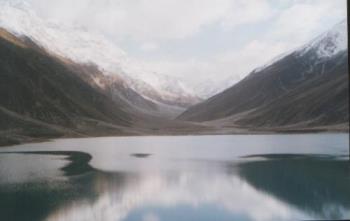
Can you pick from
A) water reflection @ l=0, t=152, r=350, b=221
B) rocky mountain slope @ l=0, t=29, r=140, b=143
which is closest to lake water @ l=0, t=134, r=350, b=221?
water reflection @ l=0, t=152, r=350, b=221

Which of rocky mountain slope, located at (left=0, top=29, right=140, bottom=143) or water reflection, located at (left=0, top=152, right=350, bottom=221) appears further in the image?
rocky mountain slope, located at (left=0, top=29, right=140, bottom=143)

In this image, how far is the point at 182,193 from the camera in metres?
31.5

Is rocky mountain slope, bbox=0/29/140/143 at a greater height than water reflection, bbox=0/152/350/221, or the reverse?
rocky mountain slope, bbox=0/29/140/143

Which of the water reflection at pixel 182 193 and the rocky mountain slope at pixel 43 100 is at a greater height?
the rocky mountain slope at pixel 43 100

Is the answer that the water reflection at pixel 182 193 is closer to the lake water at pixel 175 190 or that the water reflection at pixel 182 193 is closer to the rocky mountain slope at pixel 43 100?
the lake water at pixel 175 190

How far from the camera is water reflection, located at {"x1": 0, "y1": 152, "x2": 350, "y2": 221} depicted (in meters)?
25.7

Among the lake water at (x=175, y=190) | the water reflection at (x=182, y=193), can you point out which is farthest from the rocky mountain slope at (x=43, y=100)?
the water reflection at (x=182, y=193)

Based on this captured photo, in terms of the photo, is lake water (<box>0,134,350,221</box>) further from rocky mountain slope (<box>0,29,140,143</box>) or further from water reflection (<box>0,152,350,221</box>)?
rocky mountain slope (<box>0,29,140,143</box>)

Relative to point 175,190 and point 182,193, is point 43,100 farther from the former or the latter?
point 182,193

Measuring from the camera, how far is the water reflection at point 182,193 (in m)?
25.7

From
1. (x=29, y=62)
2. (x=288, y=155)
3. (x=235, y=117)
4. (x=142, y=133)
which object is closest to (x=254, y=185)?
(x=288, y=155)

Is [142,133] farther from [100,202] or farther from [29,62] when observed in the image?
[100,202]

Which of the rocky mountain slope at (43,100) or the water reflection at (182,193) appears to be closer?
the water reflection at (182,193)

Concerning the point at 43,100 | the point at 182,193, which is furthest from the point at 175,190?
the point at 43,100
